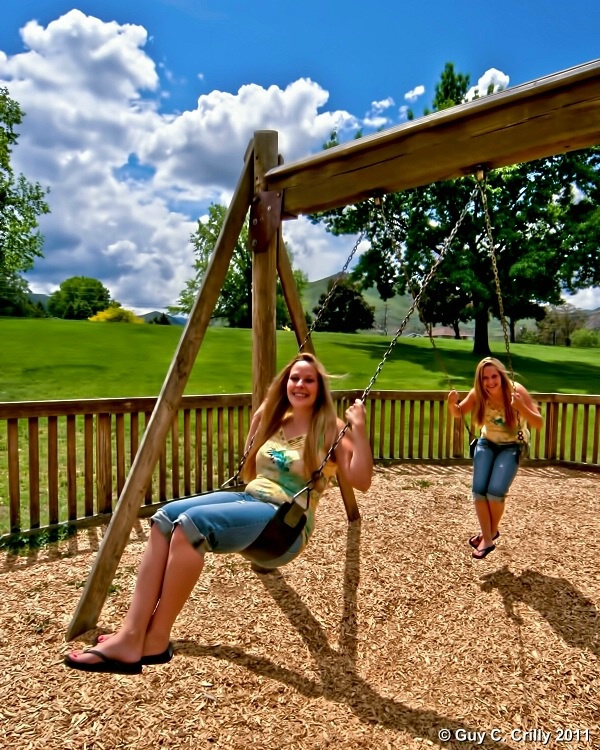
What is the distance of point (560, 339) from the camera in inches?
2202

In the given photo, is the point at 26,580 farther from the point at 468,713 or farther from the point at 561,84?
the point at 561,84

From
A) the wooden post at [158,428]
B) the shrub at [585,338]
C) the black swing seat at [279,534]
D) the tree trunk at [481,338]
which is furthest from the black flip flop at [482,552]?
the shrub at [585,338]

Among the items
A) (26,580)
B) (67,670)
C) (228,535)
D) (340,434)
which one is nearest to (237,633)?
(67,670)

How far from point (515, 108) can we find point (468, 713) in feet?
9.20

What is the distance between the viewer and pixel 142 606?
2.06 meters

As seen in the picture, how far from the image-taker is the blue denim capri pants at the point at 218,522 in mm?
2057

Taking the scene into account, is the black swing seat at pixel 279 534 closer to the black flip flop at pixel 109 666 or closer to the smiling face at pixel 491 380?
the black flip flop at pixel 109 666

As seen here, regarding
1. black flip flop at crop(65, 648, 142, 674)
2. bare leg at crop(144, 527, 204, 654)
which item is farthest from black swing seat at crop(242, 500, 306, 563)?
black flip flop at crop(65, 648, 142, 674)

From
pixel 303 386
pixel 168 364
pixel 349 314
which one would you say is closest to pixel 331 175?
pixel 303 386

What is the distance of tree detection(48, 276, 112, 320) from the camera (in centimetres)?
5681

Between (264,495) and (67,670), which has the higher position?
(264,495)

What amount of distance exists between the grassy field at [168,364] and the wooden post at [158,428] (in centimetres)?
1006

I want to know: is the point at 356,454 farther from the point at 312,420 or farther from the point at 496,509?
the point at 496,509

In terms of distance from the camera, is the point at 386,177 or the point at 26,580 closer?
the point at 386,177
